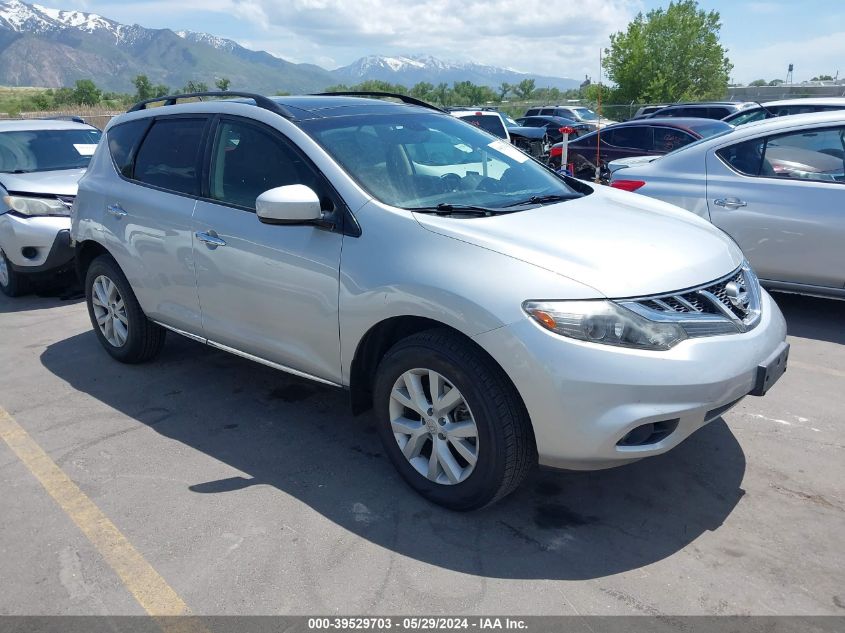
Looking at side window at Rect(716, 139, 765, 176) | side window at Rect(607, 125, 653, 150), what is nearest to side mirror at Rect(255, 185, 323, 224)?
side window at Rect(716, 139, 765, 176)

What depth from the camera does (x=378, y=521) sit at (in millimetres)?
3211

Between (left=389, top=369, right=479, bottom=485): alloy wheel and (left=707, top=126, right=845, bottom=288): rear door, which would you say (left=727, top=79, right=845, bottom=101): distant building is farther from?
(left=389, top=369, right=479, bottom=485): alloy wheel

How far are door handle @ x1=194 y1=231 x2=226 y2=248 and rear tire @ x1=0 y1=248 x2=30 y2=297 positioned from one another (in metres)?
4.17

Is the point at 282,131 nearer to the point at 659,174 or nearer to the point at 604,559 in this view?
the point at 604,559

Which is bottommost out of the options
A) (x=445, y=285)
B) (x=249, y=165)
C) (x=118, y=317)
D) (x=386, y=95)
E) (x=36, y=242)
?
(x=118, y=317)

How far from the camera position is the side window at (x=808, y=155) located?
541 centimetres

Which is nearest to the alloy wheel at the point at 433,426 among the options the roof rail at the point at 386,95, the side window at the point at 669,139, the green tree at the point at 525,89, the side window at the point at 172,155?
the side window at the point at 172,155

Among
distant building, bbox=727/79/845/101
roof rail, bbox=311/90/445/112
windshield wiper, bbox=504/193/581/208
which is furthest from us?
distant building, bbox=727/79/845/101

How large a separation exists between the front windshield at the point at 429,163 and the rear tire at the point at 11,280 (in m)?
4.92

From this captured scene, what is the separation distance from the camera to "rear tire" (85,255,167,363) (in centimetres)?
497

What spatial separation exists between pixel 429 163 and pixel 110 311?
2748 mm

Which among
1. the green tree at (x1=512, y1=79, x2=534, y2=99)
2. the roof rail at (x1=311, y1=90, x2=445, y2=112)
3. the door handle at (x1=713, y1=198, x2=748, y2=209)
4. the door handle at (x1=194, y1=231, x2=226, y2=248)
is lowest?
the green tree at (x1=512, y1=79, x2=534, y2=99)

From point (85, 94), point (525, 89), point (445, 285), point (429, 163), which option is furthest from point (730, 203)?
point (525, 89)

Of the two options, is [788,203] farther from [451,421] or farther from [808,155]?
[451,421]
